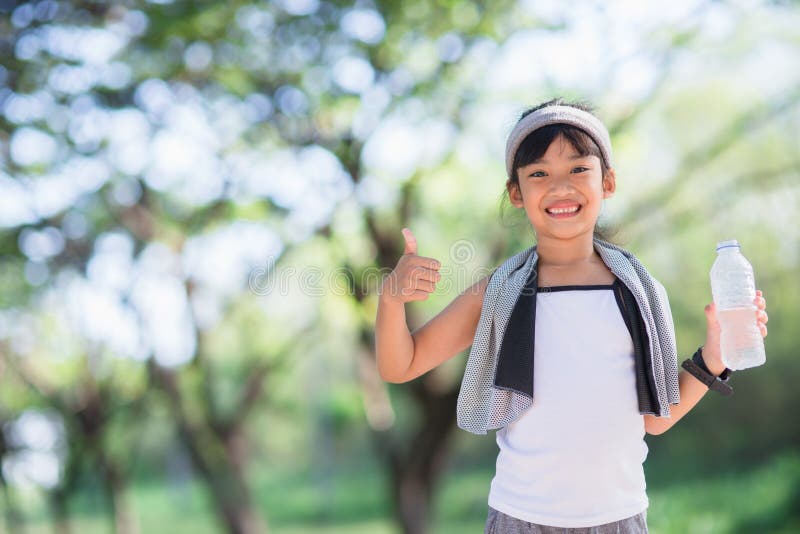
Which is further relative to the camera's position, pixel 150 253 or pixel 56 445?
pixel 56 445

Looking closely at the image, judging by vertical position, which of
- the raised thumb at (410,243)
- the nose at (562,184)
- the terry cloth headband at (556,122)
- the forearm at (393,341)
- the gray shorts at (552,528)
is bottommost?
the gray shorts at (552,528)

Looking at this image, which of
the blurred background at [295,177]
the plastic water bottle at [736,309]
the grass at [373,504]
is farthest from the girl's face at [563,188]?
the grass at [373,504]

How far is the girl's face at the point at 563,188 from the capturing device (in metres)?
1.57

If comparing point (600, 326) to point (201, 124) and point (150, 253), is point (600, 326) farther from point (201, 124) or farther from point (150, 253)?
point (150, 253)

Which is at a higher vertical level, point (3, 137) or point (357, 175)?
point (3, 137)

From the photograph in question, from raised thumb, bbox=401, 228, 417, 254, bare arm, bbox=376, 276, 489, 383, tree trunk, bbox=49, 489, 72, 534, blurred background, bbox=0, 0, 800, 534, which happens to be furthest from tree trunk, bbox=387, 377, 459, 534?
raised thumb, bbox=401, 228, 417, 254

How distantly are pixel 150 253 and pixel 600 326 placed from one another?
5.17 m

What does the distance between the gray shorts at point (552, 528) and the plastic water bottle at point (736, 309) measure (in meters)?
0.34

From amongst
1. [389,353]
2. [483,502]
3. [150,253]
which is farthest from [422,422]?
[483,502]

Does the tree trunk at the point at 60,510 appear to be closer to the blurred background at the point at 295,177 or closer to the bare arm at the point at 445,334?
the blurred background at the point at 295,177

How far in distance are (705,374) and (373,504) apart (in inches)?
447

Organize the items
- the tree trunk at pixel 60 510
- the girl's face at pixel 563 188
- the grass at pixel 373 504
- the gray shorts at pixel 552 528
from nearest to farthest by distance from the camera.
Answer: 1. the gray shorts at pixel 552 528
2. the girl's face at pixel 563 188
3. the tree trunk at pixel 60 510
4. the grass at pixel 373 504

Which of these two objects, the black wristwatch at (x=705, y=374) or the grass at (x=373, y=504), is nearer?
the black wristwatch at (x=705, y=374)

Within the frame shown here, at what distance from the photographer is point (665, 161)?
6.11 meters
